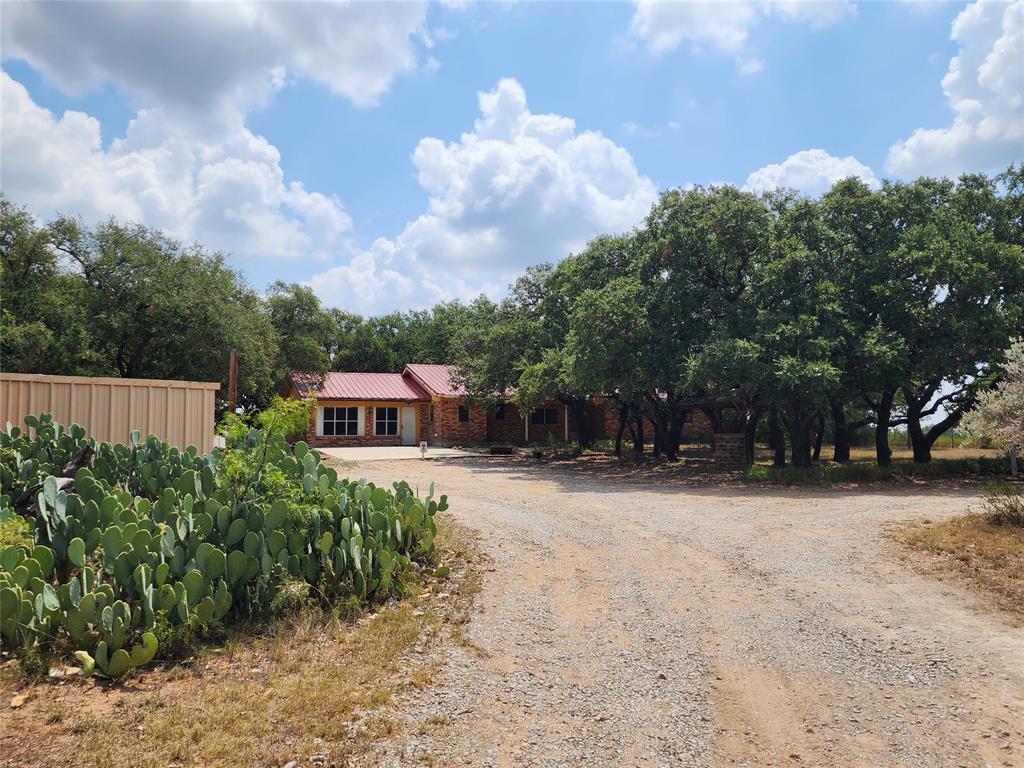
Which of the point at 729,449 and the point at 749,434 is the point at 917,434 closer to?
the point at 749,434

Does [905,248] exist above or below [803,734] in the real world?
above

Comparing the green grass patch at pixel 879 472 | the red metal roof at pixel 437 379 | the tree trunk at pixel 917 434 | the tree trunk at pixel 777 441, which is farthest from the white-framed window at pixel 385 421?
the tree trunk at pixel 917 434

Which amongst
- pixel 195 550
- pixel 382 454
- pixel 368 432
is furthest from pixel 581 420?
pixel 195 550

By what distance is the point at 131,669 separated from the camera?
13.0 ft

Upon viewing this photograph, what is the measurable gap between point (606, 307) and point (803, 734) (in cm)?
1294

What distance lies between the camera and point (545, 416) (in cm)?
3234

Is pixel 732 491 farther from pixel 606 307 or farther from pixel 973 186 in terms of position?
pixel 973 186

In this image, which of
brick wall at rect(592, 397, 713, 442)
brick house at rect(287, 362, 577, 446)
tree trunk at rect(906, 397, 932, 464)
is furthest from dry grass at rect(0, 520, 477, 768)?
brick wall at rect(592, 397, 713, 442)

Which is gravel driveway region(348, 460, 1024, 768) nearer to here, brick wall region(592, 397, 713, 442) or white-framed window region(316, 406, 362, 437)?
white-framed window region(316, 406, 362, 437)

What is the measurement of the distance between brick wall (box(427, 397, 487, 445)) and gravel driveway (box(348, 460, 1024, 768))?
2191 cm

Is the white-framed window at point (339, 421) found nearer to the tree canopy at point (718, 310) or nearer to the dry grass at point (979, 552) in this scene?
the tree canopy at point (718, 310)

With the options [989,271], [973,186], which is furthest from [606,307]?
[973,186]

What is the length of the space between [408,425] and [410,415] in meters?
0.47

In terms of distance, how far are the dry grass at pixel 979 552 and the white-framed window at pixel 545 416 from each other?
23.6 meters
